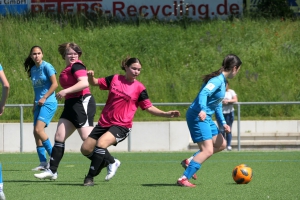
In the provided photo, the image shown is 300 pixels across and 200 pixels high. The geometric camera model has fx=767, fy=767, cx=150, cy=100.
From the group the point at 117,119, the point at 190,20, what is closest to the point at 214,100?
the point at 117,119

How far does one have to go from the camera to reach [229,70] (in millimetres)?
9102

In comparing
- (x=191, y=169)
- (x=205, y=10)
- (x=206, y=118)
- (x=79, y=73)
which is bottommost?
(x=191, y=169)

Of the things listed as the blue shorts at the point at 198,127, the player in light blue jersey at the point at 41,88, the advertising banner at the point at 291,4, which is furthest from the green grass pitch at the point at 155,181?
the advertising banner at the point at 291,4

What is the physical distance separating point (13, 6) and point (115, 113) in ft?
60.2

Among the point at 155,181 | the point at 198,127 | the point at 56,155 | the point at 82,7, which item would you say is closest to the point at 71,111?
the point at 56,155

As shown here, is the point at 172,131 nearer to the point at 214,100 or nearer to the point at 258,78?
the point at 258,78

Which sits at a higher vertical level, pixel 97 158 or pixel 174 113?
pixel 174 113

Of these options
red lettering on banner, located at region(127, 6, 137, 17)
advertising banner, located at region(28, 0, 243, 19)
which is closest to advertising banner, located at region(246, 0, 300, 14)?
advertising banner, located at region(28, 0, 243, 19)

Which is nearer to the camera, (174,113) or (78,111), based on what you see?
(174,113)

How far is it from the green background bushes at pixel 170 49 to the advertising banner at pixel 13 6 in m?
0.41

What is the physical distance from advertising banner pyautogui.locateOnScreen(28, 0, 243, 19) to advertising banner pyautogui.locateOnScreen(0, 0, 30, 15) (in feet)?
0.72

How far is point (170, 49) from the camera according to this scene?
79.8 feet

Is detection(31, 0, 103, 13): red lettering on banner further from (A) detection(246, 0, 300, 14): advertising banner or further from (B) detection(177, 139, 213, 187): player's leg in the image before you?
(B) detection(177, 139, 213, 187): player's leg

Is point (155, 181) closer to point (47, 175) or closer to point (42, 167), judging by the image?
point (47, 175)
